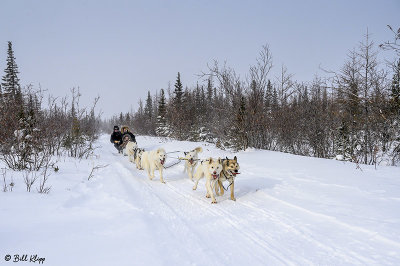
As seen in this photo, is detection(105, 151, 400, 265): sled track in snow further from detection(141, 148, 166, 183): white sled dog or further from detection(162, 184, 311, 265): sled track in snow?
detection(141, 148, 166, 183): white sled dog

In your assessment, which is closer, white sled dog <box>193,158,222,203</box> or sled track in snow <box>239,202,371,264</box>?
sled track in snow <box>239,202,371,264</box>

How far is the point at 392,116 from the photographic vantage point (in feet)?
27.6

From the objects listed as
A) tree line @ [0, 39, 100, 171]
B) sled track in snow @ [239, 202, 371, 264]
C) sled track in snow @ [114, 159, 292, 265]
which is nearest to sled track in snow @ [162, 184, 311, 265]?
sled track in snow @ [114, 159, 292, 265]

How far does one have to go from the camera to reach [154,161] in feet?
22.3

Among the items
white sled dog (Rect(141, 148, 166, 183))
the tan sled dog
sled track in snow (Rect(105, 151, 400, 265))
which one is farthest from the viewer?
white sled dog (Rect(141, 148, 166, 183))

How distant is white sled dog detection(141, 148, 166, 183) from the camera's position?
6575mm

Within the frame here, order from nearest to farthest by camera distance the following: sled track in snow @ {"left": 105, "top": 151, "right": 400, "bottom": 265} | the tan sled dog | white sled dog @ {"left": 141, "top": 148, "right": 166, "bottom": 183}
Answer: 1. sled track in snow @ {"left": 105, "top": 151, "right": 400, "bottom": 265}
2. the tan sled dog
3. white sled dog @ {"left": 141, "top": 148, "right": 166, "bottom": 183}

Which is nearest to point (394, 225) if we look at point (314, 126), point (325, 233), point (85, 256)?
point (325, 233)

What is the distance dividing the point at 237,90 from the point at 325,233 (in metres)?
8.69

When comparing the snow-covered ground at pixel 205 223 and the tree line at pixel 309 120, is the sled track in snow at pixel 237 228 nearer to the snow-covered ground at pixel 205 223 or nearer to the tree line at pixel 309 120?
the snow-covered ground at pixel 205 223

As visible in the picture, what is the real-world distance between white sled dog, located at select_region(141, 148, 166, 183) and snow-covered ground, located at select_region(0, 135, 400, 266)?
0.86 meters

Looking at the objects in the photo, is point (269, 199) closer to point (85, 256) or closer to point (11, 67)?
point (85, 256)

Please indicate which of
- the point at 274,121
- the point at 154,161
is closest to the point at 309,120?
the point at 274,121

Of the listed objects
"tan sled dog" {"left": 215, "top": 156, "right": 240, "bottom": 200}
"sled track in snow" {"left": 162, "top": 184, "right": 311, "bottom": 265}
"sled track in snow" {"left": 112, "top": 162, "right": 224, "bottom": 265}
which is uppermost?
"tan sled dog" {"left": 215, "top": 156, "right": 240, "bottom": 200}
